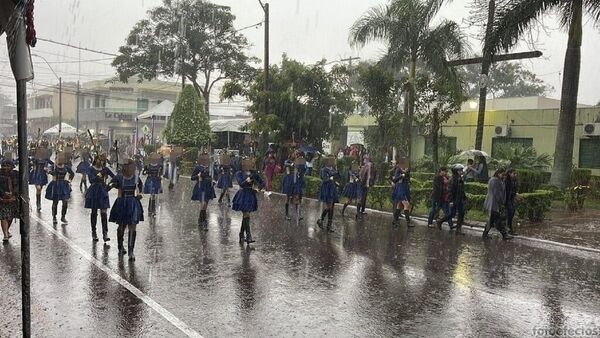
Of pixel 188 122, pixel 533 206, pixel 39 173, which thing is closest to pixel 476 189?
pixel 533 206

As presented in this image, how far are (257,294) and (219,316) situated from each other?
1.06m

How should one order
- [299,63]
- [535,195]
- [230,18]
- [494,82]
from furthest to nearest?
[494,82], [230,18], [299,63], [535,195]

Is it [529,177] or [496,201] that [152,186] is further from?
[529,177]

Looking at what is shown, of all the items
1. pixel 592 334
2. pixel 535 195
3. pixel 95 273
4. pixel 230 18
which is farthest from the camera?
pixel 230 18

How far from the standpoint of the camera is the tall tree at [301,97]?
24.8m

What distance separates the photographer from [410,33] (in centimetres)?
2227

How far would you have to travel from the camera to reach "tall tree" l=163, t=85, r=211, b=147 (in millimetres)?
33781

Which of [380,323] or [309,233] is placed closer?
[380,323]

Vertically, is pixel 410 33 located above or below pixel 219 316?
above

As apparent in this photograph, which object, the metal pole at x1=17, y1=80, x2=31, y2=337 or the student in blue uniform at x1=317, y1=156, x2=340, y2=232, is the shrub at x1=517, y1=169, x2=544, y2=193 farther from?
the metal pole at x1=17, y1=80, x2=31, y2=337

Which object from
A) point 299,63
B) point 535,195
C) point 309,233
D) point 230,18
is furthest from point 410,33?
point 230,18

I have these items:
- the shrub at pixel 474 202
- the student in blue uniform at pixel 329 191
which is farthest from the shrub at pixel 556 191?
the student in blue uniform at pixel 329 191

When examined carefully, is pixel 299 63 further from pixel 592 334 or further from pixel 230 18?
pixel 592 334

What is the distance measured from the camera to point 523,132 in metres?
27.2
